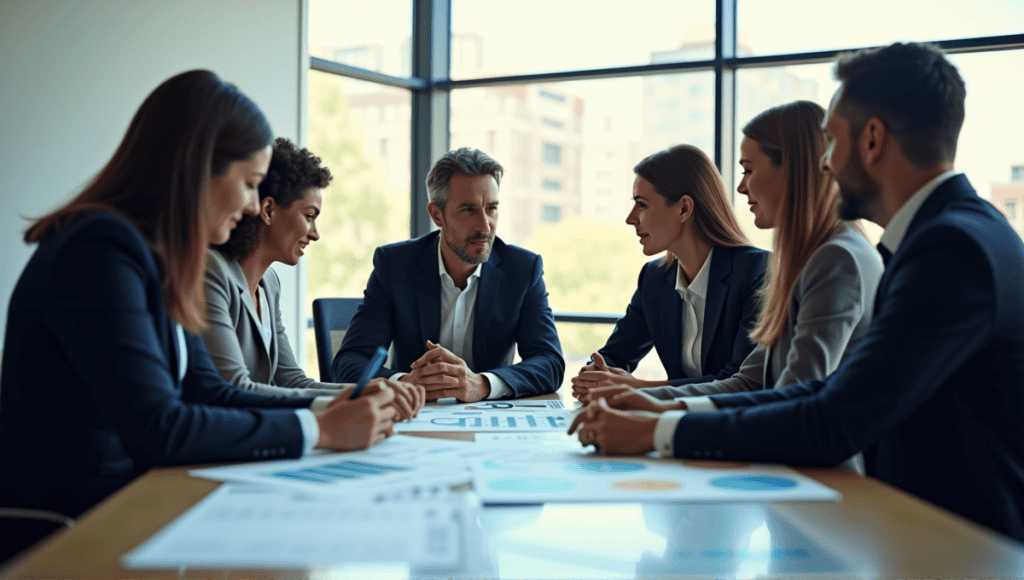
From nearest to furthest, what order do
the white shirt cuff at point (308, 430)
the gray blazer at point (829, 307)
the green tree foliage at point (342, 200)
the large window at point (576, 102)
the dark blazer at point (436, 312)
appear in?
1. the white shirt cuff at point (308, 430)
2. the gray blazer at point (829, 307)
3. the dark blazer at point (436, 312)
4. the large window at point (576, 102)
5. the green tree foliage at point (342, 200)

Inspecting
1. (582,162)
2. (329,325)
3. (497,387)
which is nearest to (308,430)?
(497,387)

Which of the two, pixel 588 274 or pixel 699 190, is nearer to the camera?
pixel 699 190

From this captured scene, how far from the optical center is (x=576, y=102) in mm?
5008

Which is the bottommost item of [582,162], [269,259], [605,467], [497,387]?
[497,387]

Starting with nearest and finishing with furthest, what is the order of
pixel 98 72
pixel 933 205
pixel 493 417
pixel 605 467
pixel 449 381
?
pixel 605 467
pixel 933 205
pixel 493 417
pixel 449 381
pixel 98 72

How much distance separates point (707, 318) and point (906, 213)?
1088mm

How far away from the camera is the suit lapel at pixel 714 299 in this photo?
2.53 m

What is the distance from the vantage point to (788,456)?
1.28 meters

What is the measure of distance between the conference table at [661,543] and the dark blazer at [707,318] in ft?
4.25

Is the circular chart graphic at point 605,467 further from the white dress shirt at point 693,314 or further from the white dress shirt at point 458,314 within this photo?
the white dress shirt at point 458,314

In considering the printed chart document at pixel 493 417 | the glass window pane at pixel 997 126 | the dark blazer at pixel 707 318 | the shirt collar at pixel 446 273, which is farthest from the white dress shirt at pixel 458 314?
the glass window pane at pixel 997 126

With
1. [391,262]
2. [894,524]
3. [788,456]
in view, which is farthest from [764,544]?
[391,262]

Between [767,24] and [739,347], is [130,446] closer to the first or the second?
[739,347]

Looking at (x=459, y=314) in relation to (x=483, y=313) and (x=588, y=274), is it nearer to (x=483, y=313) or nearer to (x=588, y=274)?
(x=483, y=313)
